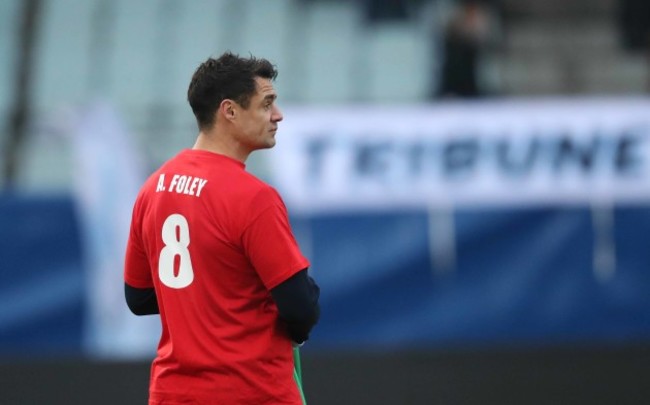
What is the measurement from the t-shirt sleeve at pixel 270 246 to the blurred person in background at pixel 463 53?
16.7ft

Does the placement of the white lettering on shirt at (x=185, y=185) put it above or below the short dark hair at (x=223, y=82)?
below

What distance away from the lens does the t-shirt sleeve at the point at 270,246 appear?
2930mm

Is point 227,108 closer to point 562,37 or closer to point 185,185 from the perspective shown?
point 185,185

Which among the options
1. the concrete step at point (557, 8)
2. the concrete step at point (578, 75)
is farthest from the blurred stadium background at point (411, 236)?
the concrete step at point (557, 8)

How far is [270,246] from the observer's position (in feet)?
9.62

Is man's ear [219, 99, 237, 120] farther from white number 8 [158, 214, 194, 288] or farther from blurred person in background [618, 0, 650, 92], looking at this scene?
blurred person in background [618, 0, 650, 92]

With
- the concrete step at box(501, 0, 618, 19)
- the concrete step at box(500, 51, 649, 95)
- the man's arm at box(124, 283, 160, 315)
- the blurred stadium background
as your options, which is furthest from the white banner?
the man's arm at box(124, 283, 160, 315)

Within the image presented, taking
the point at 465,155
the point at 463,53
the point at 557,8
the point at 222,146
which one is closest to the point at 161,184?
the point at 222,146

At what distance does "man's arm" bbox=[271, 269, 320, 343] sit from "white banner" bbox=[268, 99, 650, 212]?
4125 millimetres

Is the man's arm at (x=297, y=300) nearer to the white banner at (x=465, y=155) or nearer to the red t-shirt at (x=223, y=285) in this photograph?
the red t-shirt at (x=223, y=285)

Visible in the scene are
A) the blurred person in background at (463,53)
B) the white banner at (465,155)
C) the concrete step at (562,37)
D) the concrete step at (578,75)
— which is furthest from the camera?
the concrete step at (562,37)

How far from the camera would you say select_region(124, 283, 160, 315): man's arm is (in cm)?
330

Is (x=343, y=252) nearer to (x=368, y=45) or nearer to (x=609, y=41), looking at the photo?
(x=368, y=45)

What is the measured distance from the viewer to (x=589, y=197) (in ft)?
23.2
